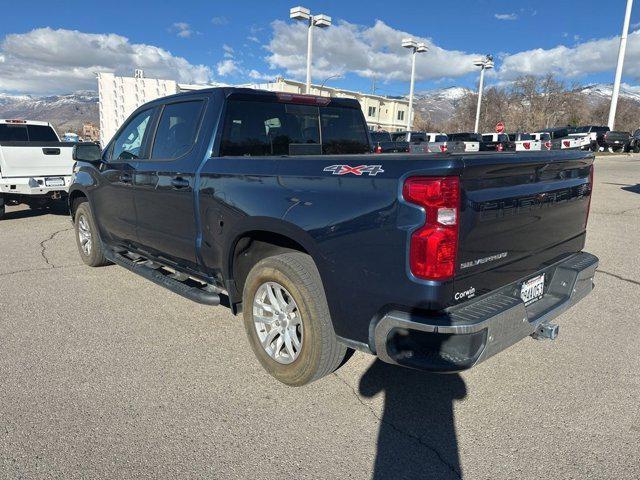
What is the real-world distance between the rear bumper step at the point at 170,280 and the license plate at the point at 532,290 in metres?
2.15

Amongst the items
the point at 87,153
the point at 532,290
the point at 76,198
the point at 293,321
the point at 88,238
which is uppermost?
the point at 87,153

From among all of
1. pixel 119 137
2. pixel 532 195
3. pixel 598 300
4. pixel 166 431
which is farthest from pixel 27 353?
pixel 598 300

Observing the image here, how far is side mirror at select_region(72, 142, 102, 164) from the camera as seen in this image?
5035 mm

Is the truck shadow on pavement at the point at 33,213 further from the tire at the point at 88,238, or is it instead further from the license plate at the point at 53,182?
the tire at the point at 88,238

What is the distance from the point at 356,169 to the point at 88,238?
4520 millimetres

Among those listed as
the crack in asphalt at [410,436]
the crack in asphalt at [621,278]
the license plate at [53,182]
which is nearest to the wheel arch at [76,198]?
the license plate at [53,182]

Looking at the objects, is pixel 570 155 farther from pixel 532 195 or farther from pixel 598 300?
pixel 598 300

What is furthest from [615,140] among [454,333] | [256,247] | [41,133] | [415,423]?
[454,333]

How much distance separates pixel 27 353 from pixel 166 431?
1651mm

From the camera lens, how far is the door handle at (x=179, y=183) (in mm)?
3671

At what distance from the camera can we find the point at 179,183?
3.74 metres

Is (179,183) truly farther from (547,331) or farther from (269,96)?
(547,331)

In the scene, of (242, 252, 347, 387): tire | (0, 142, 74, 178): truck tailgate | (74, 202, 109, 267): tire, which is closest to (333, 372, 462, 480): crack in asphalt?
(242, 252, 347, 387): tire

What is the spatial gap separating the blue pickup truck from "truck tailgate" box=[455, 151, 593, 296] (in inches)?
0.5
